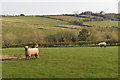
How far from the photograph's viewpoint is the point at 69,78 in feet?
39.4

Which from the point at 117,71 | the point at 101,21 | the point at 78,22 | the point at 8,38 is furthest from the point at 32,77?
the point at 101,21

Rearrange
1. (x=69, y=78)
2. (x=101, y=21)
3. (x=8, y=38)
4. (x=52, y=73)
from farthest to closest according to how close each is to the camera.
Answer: (x=101, y=21) → (x=8, y=38) → (x=52, y=73) → (x=69, y=78)

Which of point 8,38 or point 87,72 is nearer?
point 87,72

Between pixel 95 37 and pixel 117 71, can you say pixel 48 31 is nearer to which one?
pixel 95 37

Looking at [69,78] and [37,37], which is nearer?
[69,78]

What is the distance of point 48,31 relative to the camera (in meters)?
79.1

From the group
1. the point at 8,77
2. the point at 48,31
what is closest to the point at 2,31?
the point at 48,31

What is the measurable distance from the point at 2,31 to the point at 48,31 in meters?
18.7

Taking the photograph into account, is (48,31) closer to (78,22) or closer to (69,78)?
(78,22)

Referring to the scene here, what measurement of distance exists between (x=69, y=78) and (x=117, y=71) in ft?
13.5

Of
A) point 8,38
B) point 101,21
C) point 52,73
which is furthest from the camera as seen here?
point 101,21

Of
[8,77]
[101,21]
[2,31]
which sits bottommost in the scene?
[8,77]

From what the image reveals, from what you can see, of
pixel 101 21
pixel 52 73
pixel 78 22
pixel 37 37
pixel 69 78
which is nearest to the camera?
pixel 69 78

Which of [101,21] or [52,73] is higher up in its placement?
[101,21]
